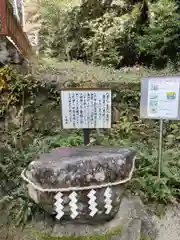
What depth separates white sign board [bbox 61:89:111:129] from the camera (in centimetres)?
291

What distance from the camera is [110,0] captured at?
7.98m

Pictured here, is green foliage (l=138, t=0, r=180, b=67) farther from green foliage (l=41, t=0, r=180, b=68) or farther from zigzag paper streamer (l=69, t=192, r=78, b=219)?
zigzag paper streamer (l=69, t=192, r=78, b=219)

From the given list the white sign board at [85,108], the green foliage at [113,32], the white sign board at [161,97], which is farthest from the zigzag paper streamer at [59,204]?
the green foliage at [113,32]

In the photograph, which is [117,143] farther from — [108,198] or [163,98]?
[108,198]

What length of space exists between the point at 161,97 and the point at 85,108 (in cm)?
80

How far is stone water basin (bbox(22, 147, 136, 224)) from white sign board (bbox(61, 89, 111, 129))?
0.58 meters

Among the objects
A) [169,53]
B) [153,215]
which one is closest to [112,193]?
[153,215]

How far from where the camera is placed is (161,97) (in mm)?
2904

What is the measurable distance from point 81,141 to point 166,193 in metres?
1.58

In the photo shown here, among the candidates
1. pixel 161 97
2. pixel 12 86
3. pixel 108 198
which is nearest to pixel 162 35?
pixel 12 86

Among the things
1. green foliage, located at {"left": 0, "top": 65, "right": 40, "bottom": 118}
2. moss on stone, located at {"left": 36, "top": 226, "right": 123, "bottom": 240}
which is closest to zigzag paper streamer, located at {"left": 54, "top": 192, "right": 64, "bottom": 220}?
moss on stone, located at {"left": 36, "top": 226, "right": 123, "bottom": 240}

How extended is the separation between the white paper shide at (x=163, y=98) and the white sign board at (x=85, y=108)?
46 centimetres

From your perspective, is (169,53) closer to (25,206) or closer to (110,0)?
(110,0)

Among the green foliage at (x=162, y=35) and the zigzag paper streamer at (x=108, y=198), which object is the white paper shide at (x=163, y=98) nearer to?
the zigzag paper streamer at (x=108, y=198)
